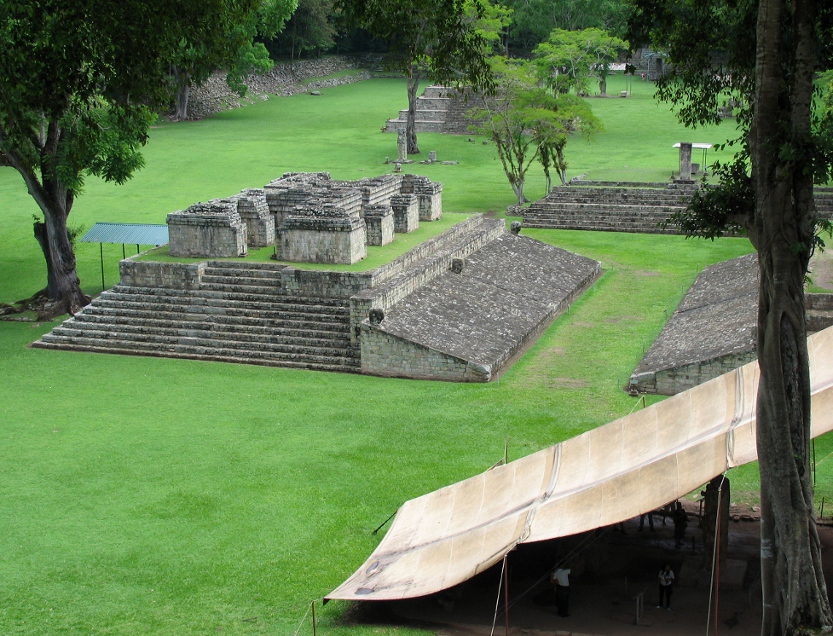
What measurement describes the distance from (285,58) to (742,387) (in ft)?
195

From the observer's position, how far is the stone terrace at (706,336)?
18.2 meters

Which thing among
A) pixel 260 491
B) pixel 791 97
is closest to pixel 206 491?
pixel 260 491

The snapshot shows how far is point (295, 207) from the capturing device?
23422 mm

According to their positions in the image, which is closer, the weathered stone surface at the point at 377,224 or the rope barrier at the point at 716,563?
the rope barrier at the point at 716,563

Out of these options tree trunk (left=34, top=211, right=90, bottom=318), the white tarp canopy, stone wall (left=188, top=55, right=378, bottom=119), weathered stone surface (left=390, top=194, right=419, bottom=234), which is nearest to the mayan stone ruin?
weathered stone surface (left=390, top=194, right=419, bottom=234)

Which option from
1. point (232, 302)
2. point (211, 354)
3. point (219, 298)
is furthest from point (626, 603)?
point (219, 298)

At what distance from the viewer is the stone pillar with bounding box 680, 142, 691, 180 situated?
3528 cm

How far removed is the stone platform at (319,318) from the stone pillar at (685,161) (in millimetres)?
13695

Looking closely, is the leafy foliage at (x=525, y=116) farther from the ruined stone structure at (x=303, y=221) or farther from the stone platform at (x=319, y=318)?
the stone platform at (x=319, y=318)

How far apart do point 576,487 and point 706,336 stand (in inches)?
383

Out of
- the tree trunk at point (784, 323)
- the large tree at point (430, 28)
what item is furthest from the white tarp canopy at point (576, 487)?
the large tree at point (430, 28)

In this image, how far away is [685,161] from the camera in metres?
35.6

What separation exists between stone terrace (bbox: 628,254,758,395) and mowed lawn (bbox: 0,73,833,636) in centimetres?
54

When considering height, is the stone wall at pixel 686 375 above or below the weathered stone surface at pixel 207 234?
below
